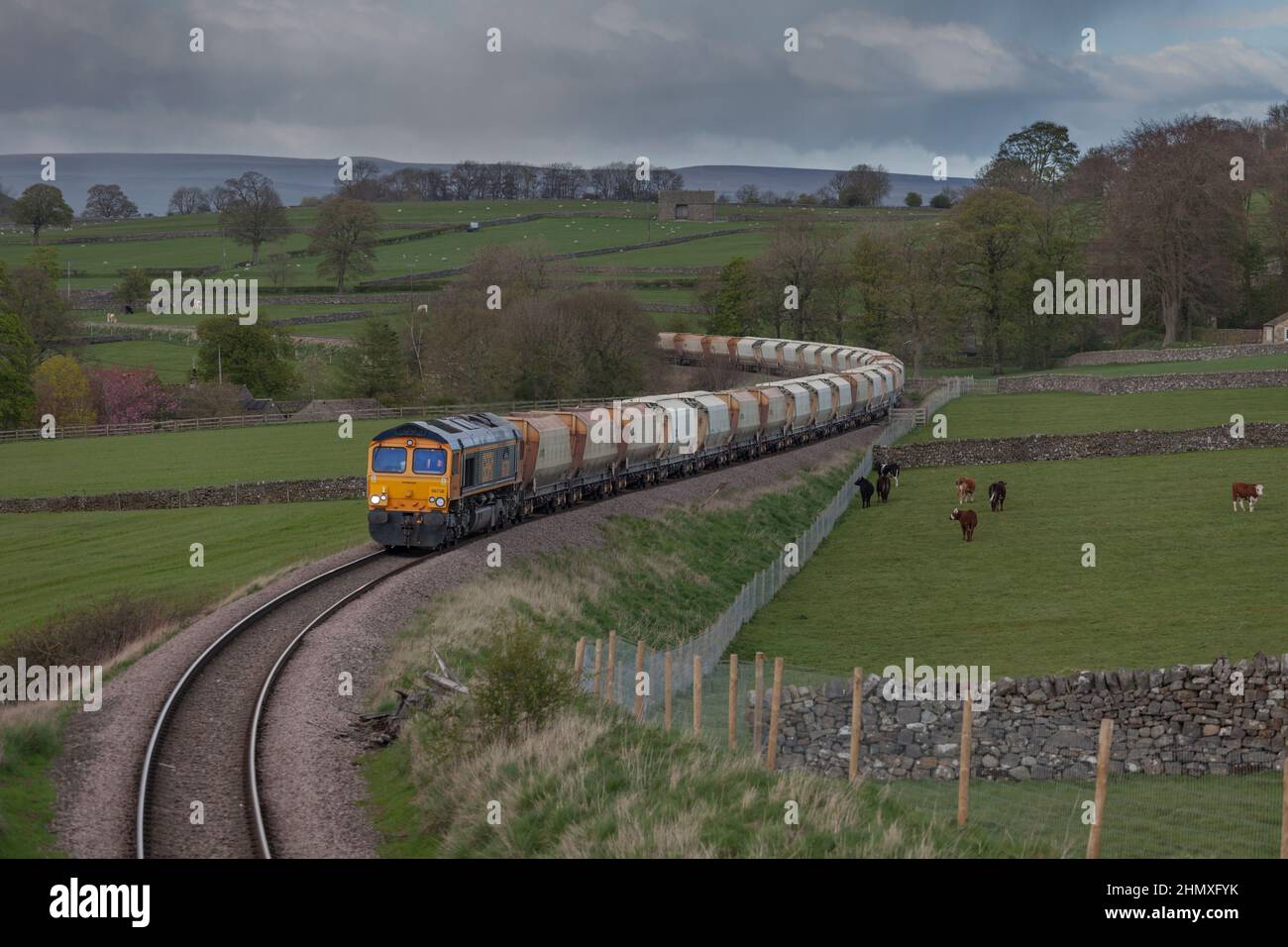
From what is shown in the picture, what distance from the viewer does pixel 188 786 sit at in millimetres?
17875

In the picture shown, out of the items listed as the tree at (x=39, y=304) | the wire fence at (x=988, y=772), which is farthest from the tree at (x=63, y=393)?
the wire fence at (x=988, y=772)

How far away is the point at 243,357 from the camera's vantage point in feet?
327

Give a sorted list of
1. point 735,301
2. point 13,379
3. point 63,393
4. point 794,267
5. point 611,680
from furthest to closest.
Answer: point 735,301 → point 794,267 → point 63,393 → point 13,379 → point 611,680

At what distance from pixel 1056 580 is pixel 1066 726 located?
55.7ft

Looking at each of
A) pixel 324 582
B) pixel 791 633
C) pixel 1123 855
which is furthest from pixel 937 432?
pixel 1123 855

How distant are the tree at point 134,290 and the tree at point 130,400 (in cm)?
5268

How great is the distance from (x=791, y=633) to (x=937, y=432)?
40948 mm

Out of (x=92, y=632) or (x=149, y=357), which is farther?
(x=149, y=357)

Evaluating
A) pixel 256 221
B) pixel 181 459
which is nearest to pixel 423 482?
pixel 181 459

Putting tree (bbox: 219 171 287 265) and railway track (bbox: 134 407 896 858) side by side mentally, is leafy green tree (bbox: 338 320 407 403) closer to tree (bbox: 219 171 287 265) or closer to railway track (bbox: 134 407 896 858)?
railway track (bbox: 134 407 896 858)

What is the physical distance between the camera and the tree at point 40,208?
598ft

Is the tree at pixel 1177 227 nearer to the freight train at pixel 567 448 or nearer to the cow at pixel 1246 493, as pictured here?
the freight train at pixel 567 448
